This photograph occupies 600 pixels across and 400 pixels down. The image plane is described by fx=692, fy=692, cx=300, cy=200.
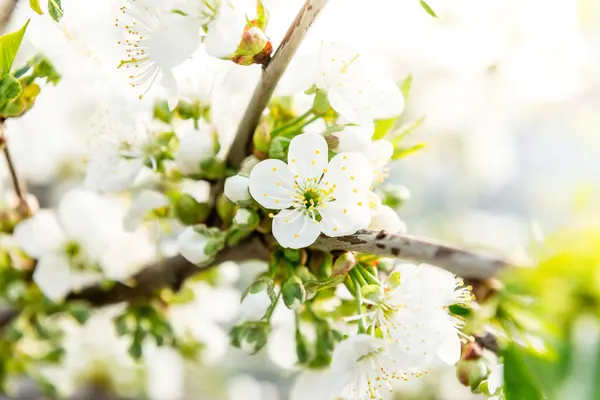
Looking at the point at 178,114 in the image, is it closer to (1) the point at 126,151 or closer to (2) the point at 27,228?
(1) the point at 126,151

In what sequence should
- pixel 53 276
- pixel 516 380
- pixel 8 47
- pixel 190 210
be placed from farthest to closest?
pixel 53 276
pixel 190 210
pixel 8 47
pixel 516 380

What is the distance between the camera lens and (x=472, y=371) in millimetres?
603

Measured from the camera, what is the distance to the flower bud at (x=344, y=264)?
22.0 inches

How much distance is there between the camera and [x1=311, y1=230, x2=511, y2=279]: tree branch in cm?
45

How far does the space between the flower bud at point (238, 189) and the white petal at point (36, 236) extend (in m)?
0.33

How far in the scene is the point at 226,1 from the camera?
558 mm

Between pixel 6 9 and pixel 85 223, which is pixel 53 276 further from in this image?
pixel 6 9

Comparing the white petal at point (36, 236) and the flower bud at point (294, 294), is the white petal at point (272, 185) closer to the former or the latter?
the flower bud at point (294, 294)

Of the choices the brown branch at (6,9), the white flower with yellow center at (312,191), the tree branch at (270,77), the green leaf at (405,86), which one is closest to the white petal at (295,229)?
the white flower with yellow center at (312,191)

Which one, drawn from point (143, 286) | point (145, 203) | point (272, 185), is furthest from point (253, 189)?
point (143, 286)

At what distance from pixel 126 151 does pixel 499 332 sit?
0.40m

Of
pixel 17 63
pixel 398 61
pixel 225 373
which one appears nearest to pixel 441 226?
pixel 398 61

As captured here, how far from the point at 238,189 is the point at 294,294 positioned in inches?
3.9

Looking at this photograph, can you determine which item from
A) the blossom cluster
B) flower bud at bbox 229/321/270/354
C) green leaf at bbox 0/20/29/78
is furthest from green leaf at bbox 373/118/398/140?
green leaf at bbox 0/20/29/78
